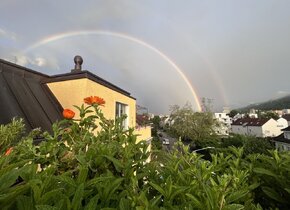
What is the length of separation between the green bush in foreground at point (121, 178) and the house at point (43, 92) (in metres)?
2.49

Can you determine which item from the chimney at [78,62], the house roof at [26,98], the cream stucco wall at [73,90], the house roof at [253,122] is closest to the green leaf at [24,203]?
the house roof at [26,98]

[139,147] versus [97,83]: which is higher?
[97,83]

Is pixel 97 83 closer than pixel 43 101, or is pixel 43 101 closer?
pixel 43 101

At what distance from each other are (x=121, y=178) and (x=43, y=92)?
6.10 metres

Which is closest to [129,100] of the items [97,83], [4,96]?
[97,83]

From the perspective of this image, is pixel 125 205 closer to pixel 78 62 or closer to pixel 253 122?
pixel 78 62

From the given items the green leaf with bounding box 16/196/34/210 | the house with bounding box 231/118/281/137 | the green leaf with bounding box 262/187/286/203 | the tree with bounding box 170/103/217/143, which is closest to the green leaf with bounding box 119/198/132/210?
the green leaf with bounding box 16/196/34/210

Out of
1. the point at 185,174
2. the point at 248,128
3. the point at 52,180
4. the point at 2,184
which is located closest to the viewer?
the point at 2,184

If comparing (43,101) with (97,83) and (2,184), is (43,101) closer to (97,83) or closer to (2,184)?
(97,83)

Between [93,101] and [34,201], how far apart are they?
156 cm

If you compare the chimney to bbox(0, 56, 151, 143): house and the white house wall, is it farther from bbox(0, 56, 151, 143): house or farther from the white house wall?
the white house wall

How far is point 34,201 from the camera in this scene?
83cm

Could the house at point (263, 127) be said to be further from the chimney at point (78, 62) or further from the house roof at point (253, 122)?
the chimney at point (78, 62)

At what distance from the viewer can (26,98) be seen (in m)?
5.35
